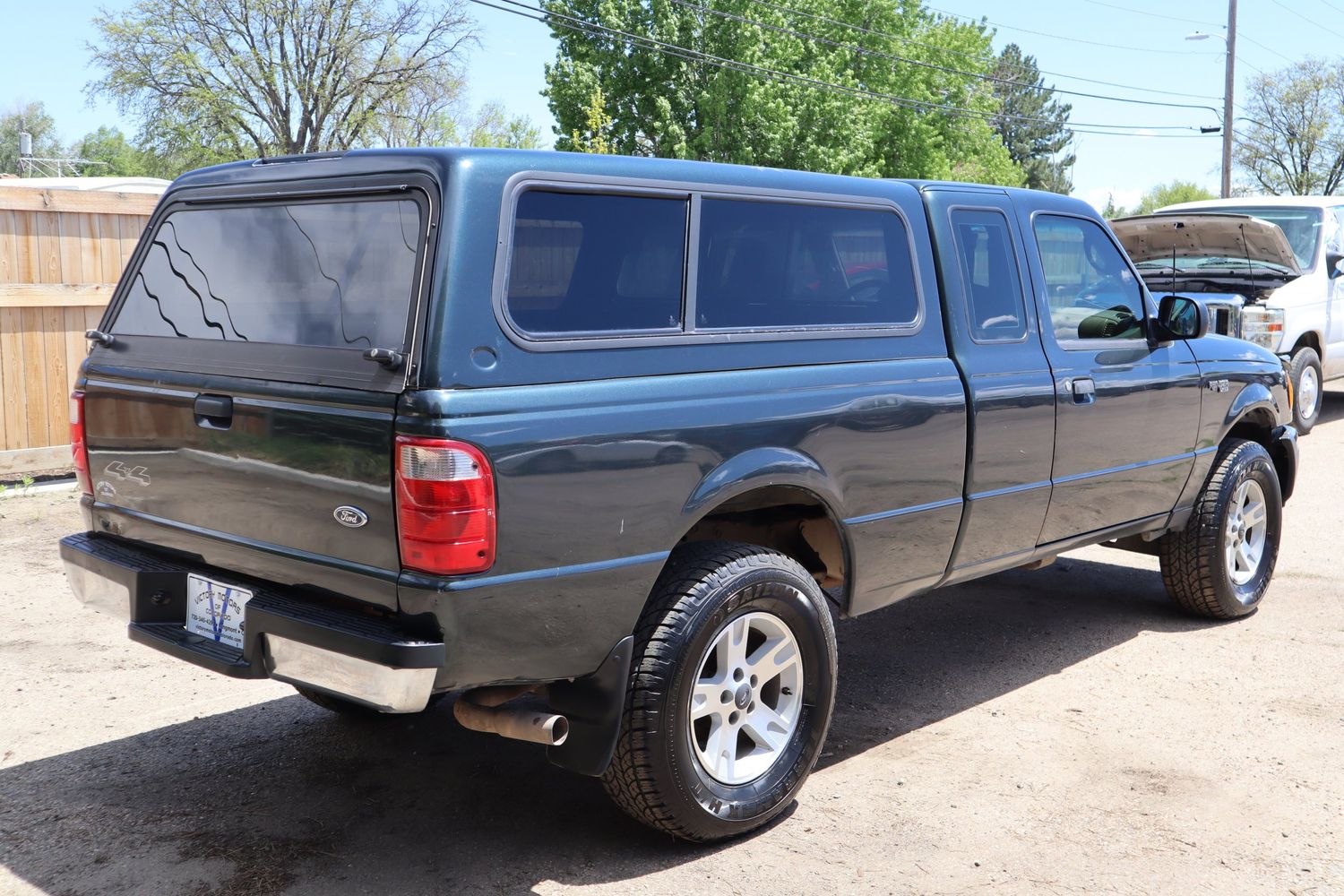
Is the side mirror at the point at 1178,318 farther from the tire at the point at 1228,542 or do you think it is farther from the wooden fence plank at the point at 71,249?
the wooden fence plank at the point at 71,249

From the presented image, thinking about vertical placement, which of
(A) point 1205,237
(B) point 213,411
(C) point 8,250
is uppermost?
(A) point 1205,237

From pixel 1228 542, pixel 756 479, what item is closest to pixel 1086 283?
pixel 1228 542

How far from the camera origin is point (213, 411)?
3.45 m

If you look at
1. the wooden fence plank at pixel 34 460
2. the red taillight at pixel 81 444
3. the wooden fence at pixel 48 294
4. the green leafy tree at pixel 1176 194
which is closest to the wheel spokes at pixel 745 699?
the red taillight at pixel 81 444

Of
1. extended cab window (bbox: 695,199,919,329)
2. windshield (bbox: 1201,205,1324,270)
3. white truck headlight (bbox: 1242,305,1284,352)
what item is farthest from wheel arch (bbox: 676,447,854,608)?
windshield (bbox: 1201,205,1324,270)

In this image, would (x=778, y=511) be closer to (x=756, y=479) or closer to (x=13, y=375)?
(x=756, y=479)

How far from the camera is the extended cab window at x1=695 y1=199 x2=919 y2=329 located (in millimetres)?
3754

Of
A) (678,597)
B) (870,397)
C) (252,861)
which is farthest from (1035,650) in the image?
(252,861)

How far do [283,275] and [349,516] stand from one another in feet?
2.75

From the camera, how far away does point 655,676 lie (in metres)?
3.42

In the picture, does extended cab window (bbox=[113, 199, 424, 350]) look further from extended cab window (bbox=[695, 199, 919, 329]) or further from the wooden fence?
the wooden fence

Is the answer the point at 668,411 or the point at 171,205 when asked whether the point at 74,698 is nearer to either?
the point at 171,205

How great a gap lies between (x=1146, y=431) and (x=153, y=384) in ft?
13.1

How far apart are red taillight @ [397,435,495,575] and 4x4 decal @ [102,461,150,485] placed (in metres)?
1.20
